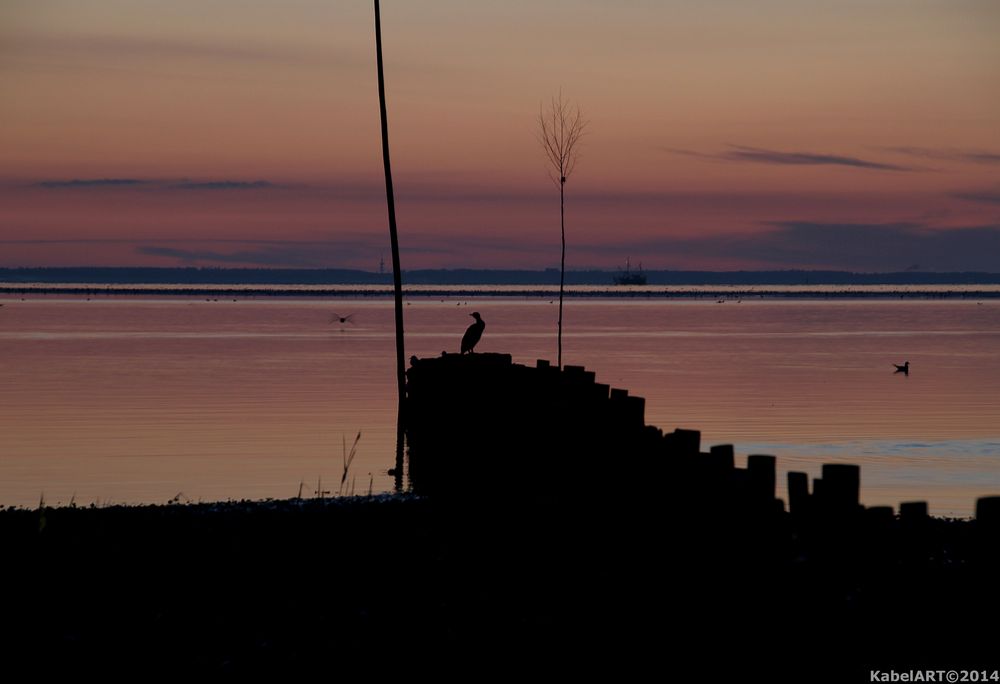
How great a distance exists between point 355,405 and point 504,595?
25873 millimetres

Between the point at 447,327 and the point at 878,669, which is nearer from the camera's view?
the point at 878,669

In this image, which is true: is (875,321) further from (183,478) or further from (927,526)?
(927,526)

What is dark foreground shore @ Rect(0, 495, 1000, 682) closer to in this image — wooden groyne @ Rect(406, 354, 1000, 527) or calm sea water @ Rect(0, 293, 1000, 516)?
wooden groyne @ Rect(406, 354, 1000, 527)

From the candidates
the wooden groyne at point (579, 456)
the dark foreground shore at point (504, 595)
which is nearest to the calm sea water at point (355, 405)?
the wooden groyne at point (579, 456)

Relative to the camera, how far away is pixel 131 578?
474 inches

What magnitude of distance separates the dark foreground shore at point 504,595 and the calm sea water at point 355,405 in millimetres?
1241

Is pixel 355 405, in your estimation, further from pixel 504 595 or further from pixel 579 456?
pixel 504 595

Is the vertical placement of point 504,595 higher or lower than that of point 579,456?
lower

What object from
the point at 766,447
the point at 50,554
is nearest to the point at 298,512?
the point at 50,554

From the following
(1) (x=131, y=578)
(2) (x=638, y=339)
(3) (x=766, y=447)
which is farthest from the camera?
(2) (x=638, y=339)

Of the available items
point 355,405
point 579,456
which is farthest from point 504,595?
point 355,405

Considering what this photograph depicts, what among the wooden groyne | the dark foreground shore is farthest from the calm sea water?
the dark foreground shore

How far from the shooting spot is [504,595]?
11062mm

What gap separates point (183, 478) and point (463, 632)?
1369cm
